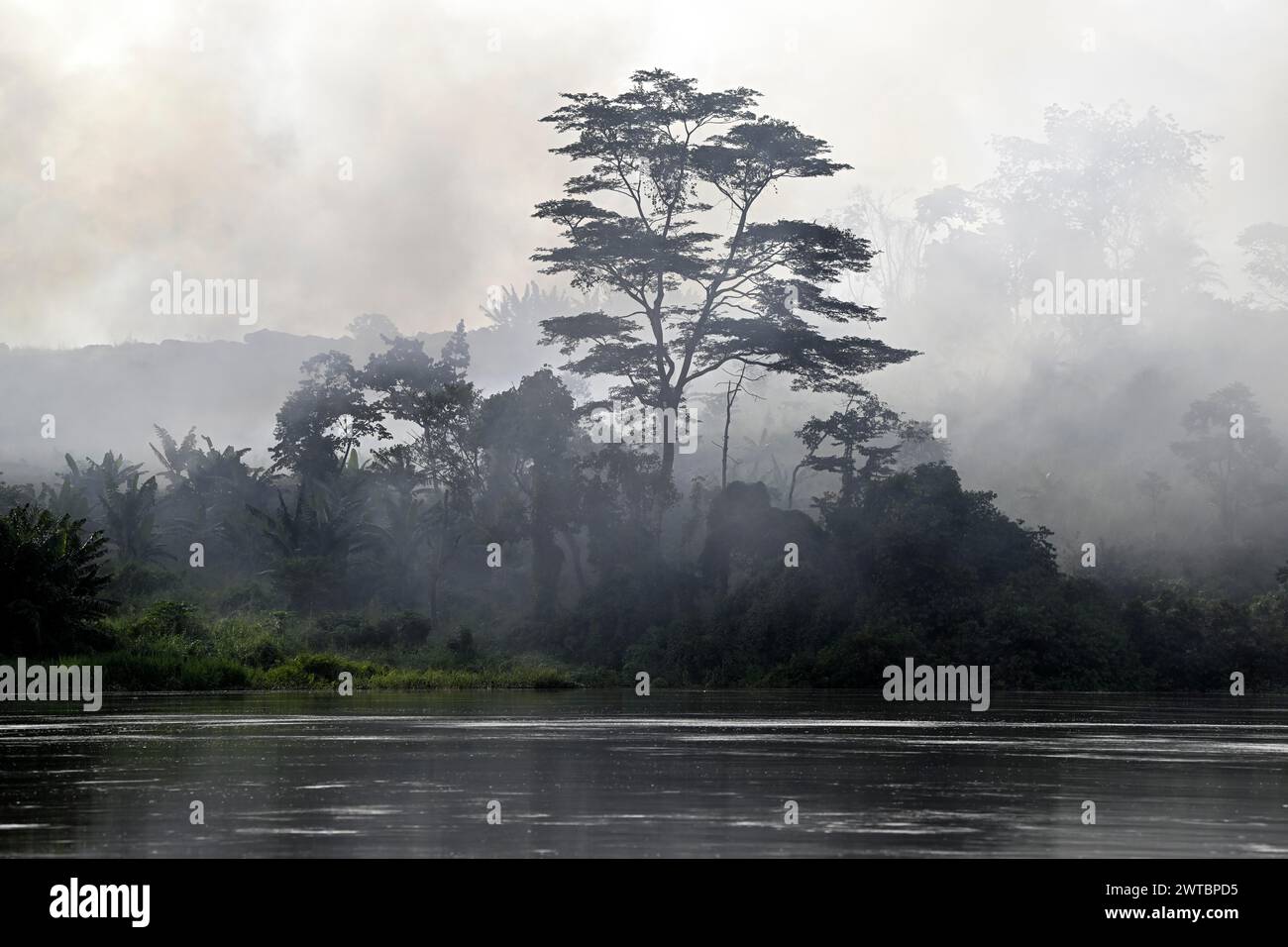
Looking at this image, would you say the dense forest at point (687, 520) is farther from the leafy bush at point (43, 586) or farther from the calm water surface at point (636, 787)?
the calm water surface at point (636, 787)

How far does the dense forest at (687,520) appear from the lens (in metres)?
50.8

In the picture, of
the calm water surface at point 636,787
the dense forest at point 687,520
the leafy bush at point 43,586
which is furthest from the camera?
the dense forest at point 687,520

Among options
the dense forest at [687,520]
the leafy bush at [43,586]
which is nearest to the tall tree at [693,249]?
the dense forest at [687,520]

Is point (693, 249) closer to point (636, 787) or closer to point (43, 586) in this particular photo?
point (43, 586)

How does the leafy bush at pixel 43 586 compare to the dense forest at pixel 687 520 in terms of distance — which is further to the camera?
the dense forest at pixel 687 520

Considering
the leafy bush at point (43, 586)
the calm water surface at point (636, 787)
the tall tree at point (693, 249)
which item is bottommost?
the calm water surface at point (636, 787)

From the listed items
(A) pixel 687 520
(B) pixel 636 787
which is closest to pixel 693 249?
(A) pixel 687 520

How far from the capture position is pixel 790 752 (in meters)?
18.0

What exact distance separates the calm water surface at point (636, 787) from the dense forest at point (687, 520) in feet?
75.9
